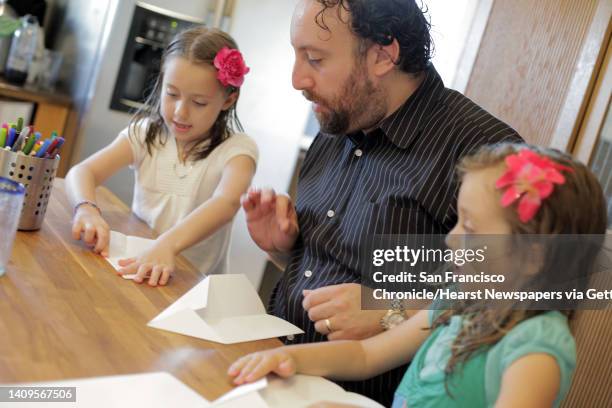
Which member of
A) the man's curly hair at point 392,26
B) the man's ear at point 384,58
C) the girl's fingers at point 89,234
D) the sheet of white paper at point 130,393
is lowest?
the sheet of white paper at point 130,393

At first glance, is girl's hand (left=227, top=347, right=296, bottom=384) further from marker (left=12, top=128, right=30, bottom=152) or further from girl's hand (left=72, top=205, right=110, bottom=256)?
marker (left=12, top=128, right=30, bottom=152)

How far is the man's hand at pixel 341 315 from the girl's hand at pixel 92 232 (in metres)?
0.40

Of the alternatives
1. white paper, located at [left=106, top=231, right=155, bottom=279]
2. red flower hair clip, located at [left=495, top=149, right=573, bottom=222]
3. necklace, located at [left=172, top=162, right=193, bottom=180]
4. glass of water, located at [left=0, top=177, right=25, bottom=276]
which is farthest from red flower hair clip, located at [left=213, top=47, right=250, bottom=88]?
red flower hair clip, located at [left=495, top=149, right=573, bottom=222]

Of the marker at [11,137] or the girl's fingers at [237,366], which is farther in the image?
the marker at [11,137]

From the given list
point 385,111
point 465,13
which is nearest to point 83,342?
point 385,111

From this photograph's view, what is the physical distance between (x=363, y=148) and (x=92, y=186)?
2.09ft

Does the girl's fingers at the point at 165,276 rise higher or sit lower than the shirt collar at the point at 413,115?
lower

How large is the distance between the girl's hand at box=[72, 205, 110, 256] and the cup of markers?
71mm

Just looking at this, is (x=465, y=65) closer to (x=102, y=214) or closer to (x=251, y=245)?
(x=251, y=245)

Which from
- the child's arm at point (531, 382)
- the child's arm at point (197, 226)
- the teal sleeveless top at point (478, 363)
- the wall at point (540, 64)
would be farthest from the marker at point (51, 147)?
the wall at point (540, 64)

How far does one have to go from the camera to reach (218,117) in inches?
75.4

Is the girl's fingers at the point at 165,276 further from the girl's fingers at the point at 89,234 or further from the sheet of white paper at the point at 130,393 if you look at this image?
the sheet of white paper at the point at 130,393

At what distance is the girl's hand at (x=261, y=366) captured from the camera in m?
0.93

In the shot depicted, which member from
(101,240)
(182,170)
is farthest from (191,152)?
(101,240)
